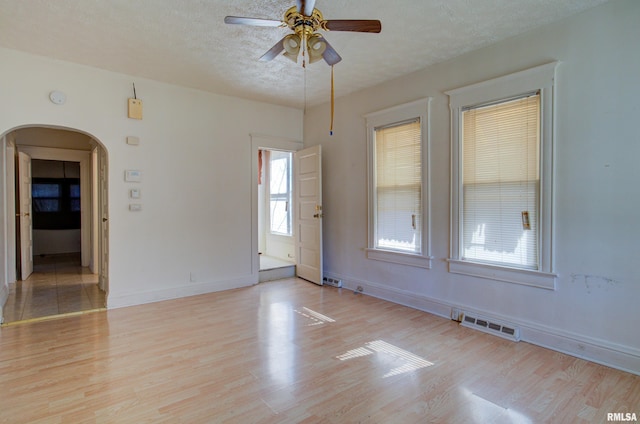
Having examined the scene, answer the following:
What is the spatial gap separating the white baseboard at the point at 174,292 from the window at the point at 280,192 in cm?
187

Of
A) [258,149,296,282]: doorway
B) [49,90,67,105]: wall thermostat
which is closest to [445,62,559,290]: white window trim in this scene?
[258,149,296,282]: doorway

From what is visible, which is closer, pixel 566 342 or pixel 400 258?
pixel 566 342

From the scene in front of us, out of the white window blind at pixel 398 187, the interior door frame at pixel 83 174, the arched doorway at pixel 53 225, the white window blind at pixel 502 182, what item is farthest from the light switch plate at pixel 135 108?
the white window blind at pixel 502 182

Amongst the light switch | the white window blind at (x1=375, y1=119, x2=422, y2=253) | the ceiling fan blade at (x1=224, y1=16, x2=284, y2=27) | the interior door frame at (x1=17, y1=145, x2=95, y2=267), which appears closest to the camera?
the ceiling fan blade at (x1=224, y1=16, x2=284, y2=27)

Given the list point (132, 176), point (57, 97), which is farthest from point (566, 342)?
point (57, 97)

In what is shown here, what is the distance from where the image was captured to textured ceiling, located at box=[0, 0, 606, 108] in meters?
2.62

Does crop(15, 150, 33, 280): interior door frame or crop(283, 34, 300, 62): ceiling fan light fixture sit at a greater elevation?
crop(283, 34, 300, 62): ceiling fan light fixture

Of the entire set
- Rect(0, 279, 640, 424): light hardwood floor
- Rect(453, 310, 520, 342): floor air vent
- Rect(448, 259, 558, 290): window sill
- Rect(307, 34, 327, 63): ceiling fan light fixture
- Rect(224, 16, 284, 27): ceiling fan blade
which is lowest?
Rect(0, 279, 640, 424): light hardwood floor

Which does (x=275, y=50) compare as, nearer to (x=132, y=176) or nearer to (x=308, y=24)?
(x=308, y=24)

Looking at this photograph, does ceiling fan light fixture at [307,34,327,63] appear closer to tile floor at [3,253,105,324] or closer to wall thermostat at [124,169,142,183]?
wall thermostat at [124,169,142,183]

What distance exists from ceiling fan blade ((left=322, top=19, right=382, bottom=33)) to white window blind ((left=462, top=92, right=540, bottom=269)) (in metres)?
1.66

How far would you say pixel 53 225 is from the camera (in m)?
7.96

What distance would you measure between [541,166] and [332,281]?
10.4 ft

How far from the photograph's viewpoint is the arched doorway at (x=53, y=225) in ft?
13.8
